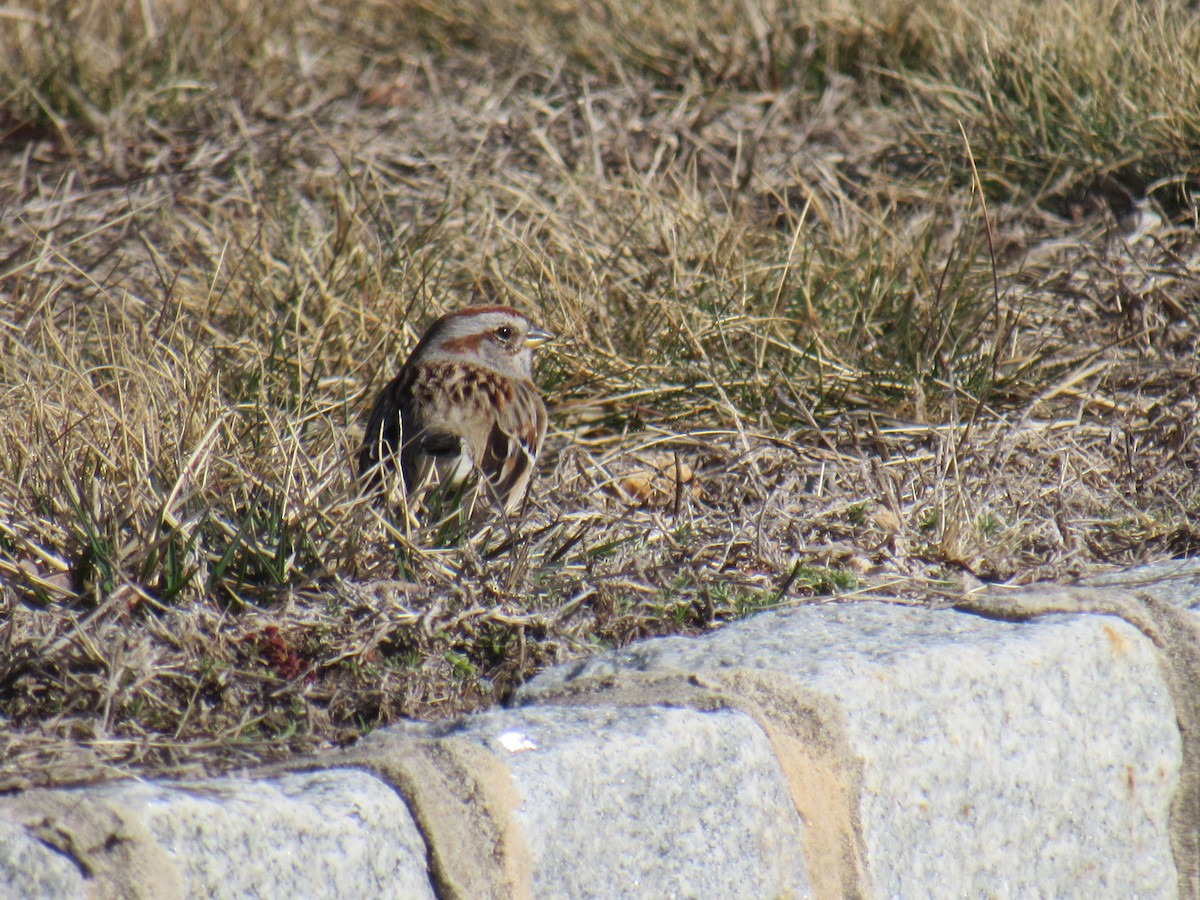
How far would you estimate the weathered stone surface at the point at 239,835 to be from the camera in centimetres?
157

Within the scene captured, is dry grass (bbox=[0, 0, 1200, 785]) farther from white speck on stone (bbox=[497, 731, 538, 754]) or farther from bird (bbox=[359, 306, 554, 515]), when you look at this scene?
white speck on stone (bbox=[497, 731, 538, 754])

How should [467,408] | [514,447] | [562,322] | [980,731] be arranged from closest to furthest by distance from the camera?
[980,731], [514,447], [467,408], [562,322]

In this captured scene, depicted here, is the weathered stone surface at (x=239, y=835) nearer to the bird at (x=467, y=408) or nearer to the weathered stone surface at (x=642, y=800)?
the weathered stone surface at (x=642, y=800)

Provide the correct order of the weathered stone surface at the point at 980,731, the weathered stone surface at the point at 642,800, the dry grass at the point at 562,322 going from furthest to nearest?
1. the dry grass at the point at 562,322
2. the weathered stone surface at the point at 980,731
3. the weathered stone surface at the point at 642,800

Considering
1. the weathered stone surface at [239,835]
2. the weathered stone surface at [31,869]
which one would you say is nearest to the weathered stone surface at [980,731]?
the weathered stone surface at [239,835]

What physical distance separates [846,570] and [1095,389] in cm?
130

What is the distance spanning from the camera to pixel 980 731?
2.23m

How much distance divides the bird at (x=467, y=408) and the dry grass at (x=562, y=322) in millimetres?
108

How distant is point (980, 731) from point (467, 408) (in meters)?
1.85

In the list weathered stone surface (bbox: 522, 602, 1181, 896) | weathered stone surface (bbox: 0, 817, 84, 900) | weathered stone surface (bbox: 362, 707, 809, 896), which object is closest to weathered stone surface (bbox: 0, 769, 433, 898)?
weathered stone surface (bbox: 0, 817, 84, 900)

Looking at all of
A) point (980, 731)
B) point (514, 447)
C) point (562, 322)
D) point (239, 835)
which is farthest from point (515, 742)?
point (562, 322)

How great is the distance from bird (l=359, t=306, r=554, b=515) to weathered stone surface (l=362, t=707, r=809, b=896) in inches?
54.3

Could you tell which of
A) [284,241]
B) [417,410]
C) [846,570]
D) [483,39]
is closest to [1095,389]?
[846,570]

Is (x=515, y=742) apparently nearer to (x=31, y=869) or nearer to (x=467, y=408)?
(x=31, y=869)
